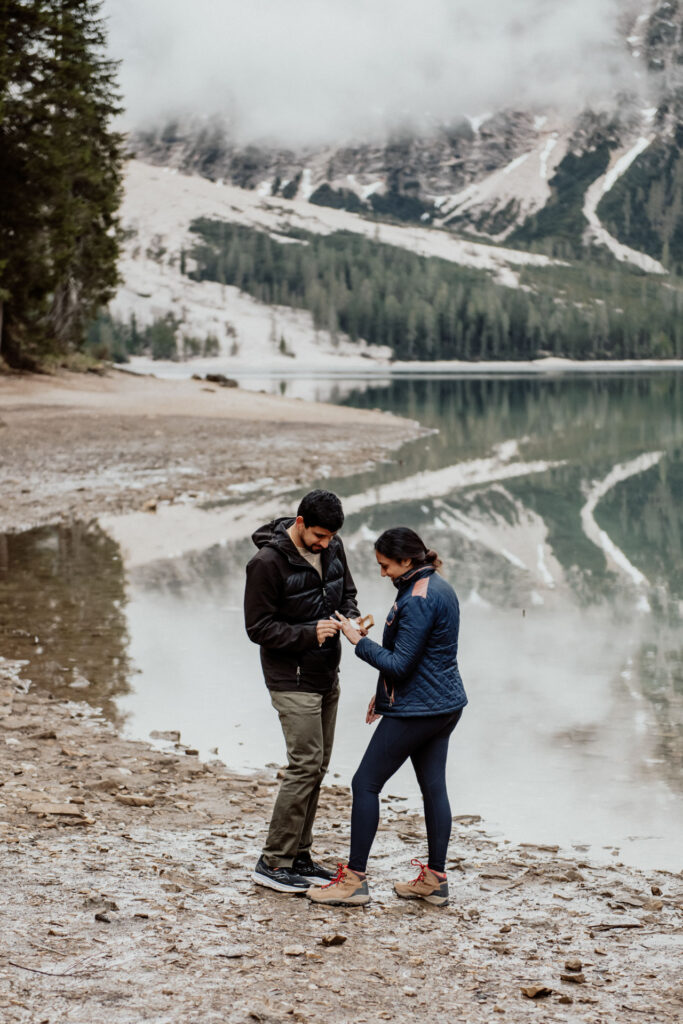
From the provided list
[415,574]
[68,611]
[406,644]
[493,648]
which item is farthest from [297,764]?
[68,611]

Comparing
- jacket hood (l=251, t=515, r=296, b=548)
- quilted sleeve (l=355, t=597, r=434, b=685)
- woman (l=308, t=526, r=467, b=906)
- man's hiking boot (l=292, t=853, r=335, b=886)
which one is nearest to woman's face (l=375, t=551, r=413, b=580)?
woman (l=308, t=526, r=467, b=906)

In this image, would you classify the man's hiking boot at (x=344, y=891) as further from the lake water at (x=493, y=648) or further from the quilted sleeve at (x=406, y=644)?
the lake water at (x=493, y=648)

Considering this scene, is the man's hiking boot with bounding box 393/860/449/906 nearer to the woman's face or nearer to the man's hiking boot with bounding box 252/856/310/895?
the man's hiking boot with bounding box 252/856/310/895

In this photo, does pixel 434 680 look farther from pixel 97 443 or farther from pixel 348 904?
pixel 97 443

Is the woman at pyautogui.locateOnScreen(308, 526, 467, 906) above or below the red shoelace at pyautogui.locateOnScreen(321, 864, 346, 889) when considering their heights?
above

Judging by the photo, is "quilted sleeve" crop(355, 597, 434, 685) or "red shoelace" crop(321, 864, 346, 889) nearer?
"quilted sleeve" crop(355, 597, 434, 685)

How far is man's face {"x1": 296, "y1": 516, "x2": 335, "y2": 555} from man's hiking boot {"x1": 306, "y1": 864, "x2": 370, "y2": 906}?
5.71 feet

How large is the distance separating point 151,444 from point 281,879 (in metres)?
26.5

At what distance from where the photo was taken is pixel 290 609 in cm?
634

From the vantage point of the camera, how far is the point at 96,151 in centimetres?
5800

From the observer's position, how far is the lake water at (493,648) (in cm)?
878

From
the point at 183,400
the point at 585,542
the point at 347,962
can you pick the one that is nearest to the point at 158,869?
the point at 347,962

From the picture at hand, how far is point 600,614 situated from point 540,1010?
10.4 meters

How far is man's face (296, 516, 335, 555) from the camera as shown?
20.2 ft
